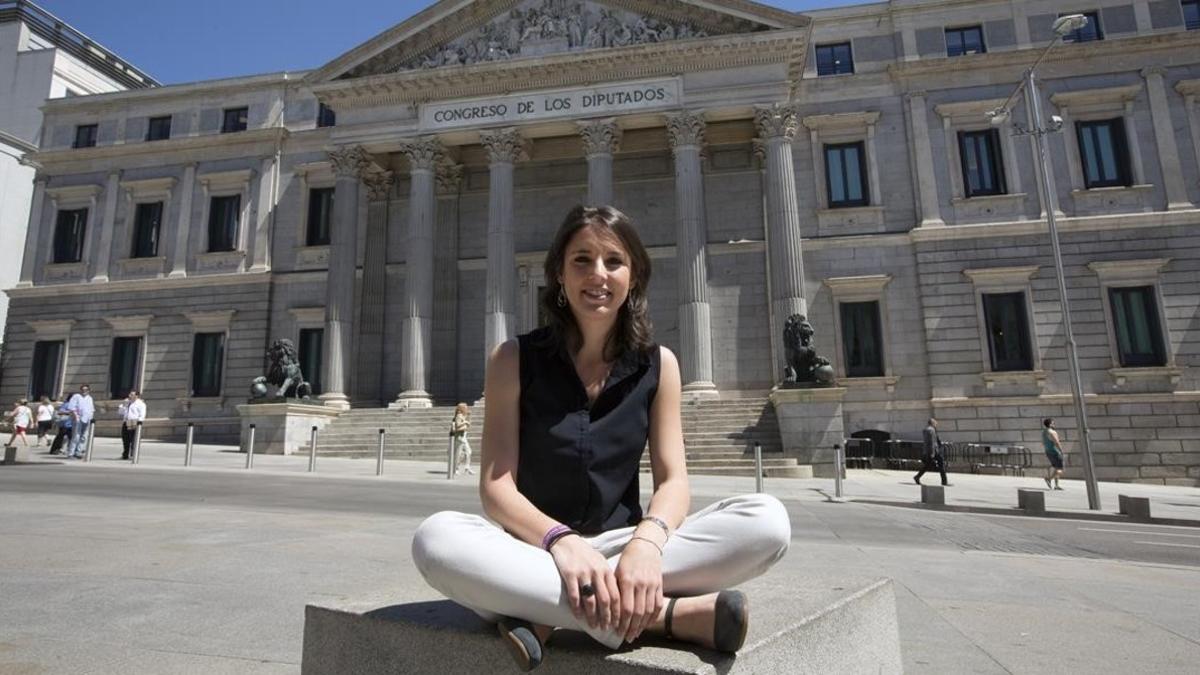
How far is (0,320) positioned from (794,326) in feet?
132

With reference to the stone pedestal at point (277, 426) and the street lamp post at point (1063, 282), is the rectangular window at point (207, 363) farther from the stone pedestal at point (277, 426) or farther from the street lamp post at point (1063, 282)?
the street lamp post at point (1063, 282)

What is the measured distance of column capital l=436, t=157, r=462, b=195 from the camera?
29859mm

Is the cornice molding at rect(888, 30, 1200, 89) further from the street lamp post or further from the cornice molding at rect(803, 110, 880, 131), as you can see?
the street lamp post

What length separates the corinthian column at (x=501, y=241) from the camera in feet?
82.5

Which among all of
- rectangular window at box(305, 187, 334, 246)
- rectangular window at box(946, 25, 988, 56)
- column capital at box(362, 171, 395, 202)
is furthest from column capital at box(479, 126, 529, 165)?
rectangular window at box(946, 25, 988, 56)

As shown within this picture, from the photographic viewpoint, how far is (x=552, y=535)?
2199 mm

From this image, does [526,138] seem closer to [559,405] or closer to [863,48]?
[863,48]

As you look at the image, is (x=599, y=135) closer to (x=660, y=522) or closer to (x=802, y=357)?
(x=802, y=357)

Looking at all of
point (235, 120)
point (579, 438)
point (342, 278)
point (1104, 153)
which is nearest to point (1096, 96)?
point (1104, 153)

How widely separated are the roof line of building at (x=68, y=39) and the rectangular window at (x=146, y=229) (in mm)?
16590

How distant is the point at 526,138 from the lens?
89.7ft

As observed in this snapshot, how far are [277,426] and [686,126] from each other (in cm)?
1784

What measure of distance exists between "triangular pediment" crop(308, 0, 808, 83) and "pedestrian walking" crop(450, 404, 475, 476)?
1523cm

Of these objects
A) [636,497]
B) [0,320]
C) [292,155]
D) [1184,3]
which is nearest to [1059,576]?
[636,497]
